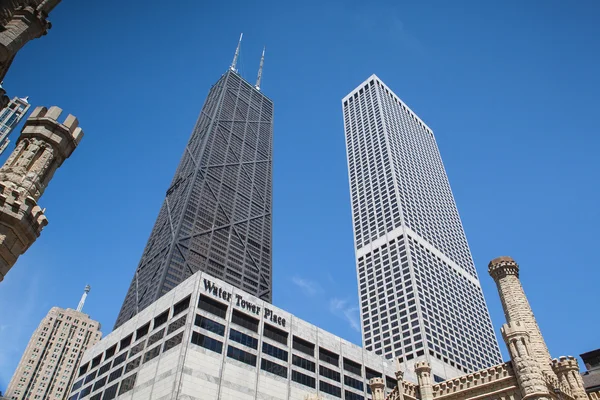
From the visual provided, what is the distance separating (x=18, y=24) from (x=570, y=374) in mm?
38417

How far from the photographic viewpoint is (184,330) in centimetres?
6000

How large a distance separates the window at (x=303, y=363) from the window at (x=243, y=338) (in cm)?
788

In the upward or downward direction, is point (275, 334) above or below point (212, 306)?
below

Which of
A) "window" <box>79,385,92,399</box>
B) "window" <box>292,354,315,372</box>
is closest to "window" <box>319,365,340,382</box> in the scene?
"window" <box>292,354,315,372</box>

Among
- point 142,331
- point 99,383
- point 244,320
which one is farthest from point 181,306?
point 99,383

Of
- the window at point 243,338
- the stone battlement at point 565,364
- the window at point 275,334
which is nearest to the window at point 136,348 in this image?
the window at point 243,338

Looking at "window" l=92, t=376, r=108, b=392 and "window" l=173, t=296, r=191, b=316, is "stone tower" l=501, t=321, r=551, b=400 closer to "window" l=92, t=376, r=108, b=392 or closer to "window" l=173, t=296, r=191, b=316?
"window" l=173, t=296, r=191, b=316

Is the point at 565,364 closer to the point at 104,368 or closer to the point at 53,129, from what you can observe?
the point at 53,129

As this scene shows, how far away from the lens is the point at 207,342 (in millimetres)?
61062

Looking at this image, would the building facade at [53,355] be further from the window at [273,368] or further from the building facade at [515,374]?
the building facade at [515,374]

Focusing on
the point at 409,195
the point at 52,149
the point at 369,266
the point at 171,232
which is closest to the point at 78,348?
the point at 171,232

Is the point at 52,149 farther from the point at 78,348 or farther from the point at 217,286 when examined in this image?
the point at 78,348

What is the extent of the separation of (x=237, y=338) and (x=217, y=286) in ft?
28.8

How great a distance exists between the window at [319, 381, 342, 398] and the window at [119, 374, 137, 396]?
2881 centimetres
